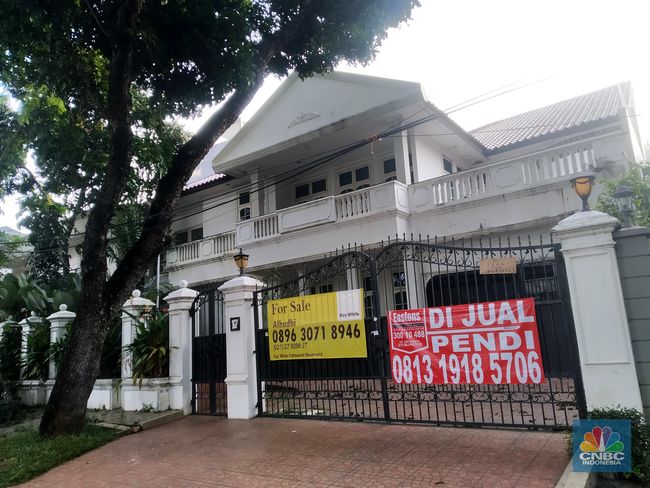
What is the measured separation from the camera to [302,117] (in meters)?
14.4

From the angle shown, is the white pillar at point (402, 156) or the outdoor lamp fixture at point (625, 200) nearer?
the outdoor lamp fixture at point (625, 200)

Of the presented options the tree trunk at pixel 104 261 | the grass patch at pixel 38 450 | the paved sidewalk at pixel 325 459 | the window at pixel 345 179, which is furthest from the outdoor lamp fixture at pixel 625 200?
the window at pixel 345 179

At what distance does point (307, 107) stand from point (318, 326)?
8883 millimetres

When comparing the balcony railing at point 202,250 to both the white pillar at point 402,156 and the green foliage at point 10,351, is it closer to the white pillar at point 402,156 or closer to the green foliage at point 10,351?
the green foliage at point 10,351

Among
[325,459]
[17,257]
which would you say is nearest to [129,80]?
[325,459]

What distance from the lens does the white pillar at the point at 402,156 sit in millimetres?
12617

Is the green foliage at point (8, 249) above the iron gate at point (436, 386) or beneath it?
above

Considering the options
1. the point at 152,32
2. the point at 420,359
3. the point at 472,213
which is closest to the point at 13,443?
the point at 420,359

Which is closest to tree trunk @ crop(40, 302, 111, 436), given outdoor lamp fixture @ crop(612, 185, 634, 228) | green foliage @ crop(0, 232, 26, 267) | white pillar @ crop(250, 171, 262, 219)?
outdoor lamp fixture @ crop(612, 185, 634, 228)

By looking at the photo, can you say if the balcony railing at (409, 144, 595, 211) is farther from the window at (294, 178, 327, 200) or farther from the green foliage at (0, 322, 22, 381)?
the green foliage at (0, 322, 22, 381)

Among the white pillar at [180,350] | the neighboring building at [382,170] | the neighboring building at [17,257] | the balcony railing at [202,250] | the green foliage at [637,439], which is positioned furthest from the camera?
the neighboring building at [17,257]

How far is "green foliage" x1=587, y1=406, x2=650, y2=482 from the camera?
4.20 meters

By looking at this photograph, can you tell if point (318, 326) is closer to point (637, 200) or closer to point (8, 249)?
point (637, 200)

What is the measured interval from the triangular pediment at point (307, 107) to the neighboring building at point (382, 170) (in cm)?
4
